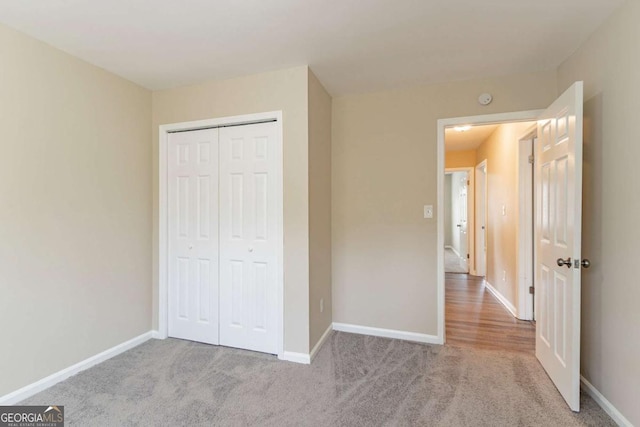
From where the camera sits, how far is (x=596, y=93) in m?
1.93

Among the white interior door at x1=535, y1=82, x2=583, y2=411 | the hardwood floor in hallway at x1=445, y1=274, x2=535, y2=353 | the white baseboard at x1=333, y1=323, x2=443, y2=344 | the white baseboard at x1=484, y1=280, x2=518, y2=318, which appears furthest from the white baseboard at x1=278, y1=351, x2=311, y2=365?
the white baseboard at x1=484, y1=280, x2=518, y2=318

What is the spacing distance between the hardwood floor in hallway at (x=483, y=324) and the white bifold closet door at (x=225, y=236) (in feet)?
5.96

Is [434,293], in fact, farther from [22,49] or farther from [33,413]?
[22,49]

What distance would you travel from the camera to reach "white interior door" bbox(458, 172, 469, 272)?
6.17 m

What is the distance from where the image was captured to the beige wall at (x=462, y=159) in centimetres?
564

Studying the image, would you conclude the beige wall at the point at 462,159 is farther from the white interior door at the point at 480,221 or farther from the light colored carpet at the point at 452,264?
the light colored carpet at the point at 452,264

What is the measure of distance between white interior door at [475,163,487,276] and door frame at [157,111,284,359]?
418 cm

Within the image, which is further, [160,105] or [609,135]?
[160,105]

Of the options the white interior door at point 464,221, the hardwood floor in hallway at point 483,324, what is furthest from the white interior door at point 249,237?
the white interior door at point 464,221

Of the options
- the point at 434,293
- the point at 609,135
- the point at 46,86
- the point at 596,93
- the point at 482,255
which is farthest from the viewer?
the point at 482,255

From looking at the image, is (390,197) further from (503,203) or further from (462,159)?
(462,159)

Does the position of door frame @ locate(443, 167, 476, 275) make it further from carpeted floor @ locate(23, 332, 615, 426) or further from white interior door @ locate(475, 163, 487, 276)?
carpeted floor @ locate(23, 332, 615, 426)

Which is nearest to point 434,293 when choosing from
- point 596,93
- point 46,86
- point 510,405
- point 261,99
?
point 510,405

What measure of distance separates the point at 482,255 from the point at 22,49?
20.5ft
